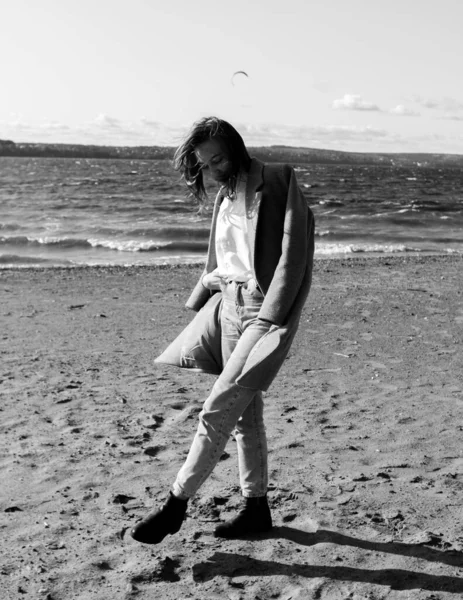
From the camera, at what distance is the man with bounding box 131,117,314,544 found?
10.3ft

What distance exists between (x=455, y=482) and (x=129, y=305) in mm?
6324

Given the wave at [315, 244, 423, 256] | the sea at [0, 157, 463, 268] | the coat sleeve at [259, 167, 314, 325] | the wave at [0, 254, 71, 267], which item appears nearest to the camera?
the coat sleeve at [259, 167, 314, 325]

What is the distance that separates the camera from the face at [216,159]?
10.5 ft

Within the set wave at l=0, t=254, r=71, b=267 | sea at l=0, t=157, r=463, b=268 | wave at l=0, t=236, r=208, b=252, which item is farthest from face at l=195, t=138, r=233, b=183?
wave at l=0, t=236, r=208, b=252

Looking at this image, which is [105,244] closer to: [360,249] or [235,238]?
[360,249]

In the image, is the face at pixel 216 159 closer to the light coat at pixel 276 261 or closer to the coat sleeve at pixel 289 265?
the light coat at pixel 276 261

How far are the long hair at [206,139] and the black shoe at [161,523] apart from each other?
136 centimetres

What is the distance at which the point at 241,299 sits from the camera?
331 centimetres

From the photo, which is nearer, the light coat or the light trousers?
the light coat

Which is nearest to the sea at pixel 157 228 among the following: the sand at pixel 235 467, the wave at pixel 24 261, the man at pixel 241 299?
the wave at pixel 24 261

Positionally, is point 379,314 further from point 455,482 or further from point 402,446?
point 455,482

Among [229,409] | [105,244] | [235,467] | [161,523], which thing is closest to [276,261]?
[229,409]

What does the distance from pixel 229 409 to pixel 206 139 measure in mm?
1087

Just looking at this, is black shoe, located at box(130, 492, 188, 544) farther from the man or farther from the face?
the face
